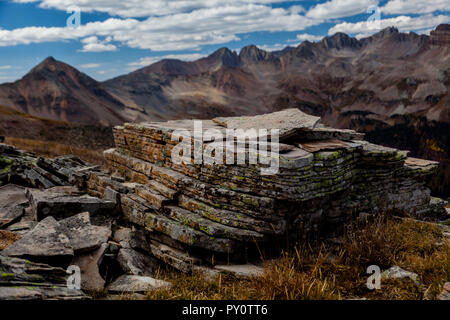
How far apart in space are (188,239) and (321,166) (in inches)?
130

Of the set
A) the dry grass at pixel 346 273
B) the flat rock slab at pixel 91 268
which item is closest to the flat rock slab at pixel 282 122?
the dry grass at pixel 346 273

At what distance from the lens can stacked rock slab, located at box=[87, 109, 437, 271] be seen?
679 centimetres

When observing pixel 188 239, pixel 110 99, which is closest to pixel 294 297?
pixel 188 239

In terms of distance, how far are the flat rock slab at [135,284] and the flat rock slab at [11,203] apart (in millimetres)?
3916

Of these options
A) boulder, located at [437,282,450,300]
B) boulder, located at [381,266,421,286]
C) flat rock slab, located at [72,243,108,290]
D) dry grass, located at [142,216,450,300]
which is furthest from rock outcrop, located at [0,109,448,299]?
boulder, located at [437,282,450,300]

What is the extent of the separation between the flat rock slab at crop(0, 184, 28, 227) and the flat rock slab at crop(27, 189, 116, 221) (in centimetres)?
42

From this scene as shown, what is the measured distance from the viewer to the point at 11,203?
9.10 metres

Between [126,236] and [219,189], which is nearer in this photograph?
[219,189]

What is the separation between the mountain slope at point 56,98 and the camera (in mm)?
134500

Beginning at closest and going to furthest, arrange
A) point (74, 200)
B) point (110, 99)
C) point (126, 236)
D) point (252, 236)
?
point (252, 236)
point (126, 236)
point (74, 200)
point (110, 99)

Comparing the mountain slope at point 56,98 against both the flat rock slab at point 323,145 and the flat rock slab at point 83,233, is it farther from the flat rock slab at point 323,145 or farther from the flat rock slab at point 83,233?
the flat rock slab at point 323,145

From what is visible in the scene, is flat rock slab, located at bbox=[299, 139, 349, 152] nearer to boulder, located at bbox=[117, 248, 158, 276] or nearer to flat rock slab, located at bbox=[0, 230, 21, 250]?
boulder, located at bbox=[117, 248, 158, 276]
